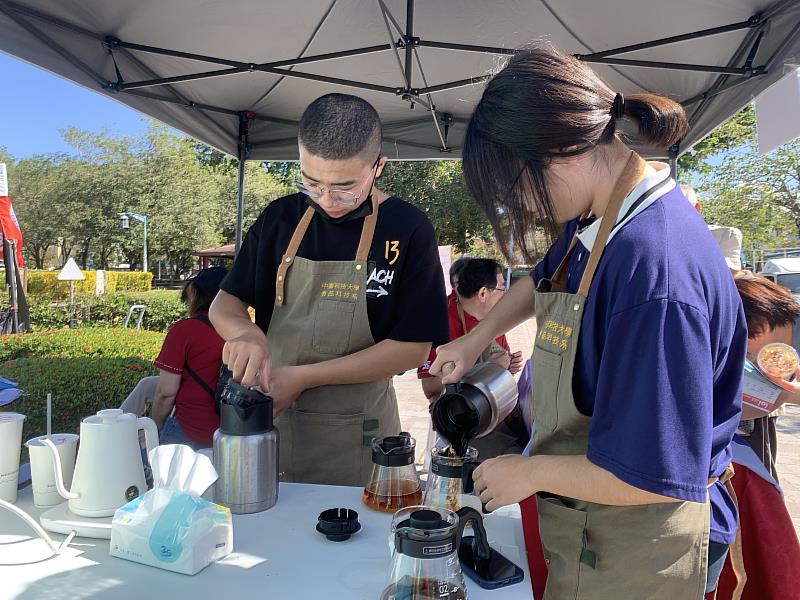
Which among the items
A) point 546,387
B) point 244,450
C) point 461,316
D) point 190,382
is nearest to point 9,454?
point 244,450

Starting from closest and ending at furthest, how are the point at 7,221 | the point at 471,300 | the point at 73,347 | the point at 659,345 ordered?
the point at 659,345 < the point at 471,300 < the point at 73,347 < the point at 7,221

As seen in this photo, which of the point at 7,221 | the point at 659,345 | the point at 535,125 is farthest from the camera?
the point at 7,221

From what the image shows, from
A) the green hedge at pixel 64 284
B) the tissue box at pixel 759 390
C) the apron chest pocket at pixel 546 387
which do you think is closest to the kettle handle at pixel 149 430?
the apron chest pocket at pixel 546 387

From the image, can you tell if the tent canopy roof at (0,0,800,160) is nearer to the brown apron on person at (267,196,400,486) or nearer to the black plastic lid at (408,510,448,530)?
the brown apron on person at (267,196,400,486)

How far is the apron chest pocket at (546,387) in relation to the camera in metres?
1.11

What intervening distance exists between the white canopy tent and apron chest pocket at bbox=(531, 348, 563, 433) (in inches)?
74.1

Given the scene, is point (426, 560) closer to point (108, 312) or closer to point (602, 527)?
point (602, 527)

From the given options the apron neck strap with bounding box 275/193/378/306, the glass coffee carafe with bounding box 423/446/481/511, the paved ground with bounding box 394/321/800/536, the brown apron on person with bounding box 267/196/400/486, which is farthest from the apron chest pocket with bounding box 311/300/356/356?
the paved ground with bounding box 394/321/800/536

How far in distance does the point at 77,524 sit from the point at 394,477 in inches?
27.5

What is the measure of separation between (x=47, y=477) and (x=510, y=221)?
1228 millimetres

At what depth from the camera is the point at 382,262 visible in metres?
1.84

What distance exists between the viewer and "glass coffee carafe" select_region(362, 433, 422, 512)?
1.42 m

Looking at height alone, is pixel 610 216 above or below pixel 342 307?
above

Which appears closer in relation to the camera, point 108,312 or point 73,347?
point 73,347
